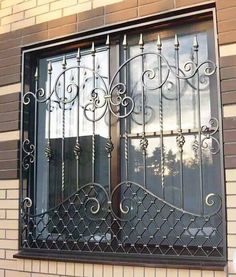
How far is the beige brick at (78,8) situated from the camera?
3.70m

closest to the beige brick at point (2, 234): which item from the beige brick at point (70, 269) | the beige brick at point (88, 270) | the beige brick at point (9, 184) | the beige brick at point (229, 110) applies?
the beige brick at point (9, 184)

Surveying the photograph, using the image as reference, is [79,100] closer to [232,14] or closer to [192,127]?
[192,127]

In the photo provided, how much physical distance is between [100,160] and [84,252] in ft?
2.24

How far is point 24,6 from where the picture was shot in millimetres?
3998

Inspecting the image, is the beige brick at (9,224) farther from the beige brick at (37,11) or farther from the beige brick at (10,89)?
A: the beige brick at (37,11)

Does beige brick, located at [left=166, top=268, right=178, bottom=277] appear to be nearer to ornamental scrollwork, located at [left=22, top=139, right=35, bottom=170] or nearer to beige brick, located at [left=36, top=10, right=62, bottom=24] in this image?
ornamental scrollwork, located at [left=22, top=139, right=35, bottom=170]

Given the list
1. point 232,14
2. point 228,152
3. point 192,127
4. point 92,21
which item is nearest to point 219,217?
point 228,152

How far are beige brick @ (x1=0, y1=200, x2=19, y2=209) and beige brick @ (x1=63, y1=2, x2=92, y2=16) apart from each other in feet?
5.07

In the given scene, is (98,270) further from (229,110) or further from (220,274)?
(229,110)

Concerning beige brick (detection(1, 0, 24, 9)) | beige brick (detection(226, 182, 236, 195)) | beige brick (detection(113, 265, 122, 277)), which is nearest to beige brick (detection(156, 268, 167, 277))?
beige brick (detection(113, 265, 122, 277))

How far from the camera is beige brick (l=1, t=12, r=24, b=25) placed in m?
4.02

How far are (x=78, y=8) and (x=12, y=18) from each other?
67 cm

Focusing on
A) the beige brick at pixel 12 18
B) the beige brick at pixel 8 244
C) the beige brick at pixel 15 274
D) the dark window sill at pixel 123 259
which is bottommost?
the beige brick at pixel 15 274

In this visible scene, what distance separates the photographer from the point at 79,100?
12.4 ft
